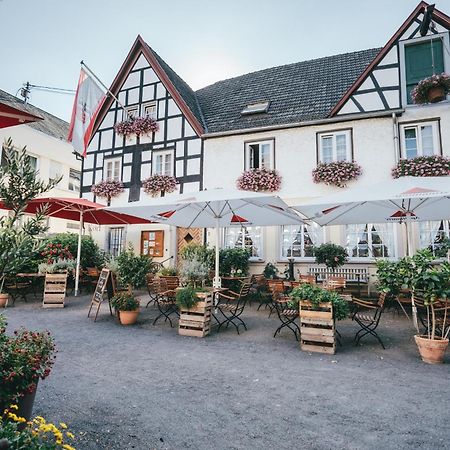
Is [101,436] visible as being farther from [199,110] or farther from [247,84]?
[247,84]

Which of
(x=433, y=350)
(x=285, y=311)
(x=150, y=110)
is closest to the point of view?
(x=433, y=350)

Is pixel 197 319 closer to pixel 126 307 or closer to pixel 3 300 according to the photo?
pixel 126 307

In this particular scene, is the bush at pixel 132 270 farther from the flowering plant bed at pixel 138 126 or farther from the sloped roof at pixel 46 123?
the sloped roof at pixel 46 123

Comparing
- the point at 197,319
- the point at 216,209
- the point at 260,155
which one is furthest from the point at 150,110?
the point at 197,319

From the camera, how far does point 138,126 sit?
44.4 ft

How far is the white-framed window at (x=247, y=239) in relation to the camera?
1178cm

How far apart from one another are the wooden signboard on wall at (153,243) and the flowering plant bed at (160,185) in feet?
5.38

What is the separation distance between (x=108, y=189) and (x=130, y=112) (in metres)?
3.62

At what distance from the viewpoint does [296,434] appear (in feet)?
9.08

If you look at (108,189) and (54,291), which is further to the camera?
(108,189)

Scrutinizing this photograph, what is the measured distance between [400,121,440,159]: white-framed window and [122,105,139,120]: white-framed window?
10.5 m

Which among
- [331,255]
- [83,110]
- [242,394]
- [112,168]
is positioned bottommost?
[242,394]

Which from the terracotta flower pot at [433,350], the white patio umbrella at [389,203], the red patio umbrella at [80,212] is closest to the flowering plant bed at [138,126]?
the red patio umbrella at [80,212]

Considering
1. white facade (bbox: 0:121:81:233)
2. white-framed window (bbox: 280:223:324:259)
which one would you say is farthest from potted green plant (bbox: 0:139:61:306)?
white facade (bbox: 0:121:81:233)
